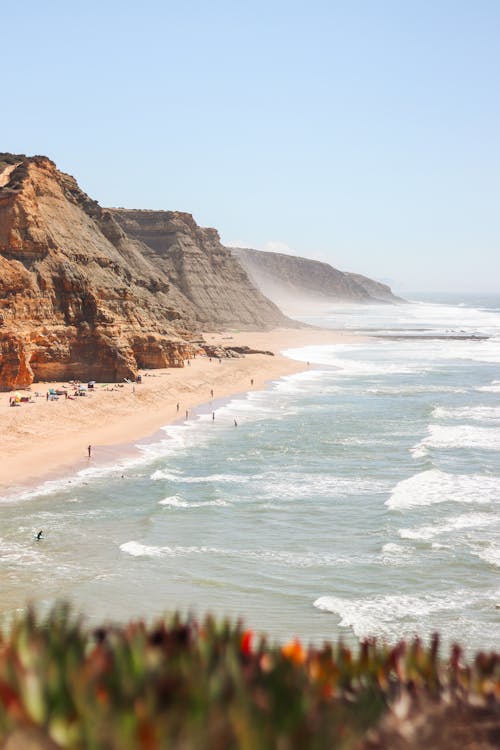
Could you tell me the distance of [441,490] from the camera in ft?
83.0

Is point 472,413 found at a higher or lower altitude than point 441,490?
higher

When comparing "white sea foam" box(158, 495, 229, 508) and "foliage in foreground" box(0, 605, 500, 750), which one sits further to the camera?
"white sea foam" box(158, 495, 229, 508)

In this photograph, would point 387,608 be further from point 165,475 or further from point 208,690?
point 165,475

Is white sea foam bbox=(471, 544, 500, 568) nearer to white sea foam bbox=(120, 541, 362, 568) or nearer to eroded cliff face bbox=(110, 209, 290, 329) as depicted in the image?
white sea foam bbox=(120, 541, 362, 568)

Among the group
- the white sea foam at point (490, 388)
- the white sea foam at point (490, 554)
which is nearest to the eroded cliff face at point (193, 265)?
the white sea foam at point (490, 388)

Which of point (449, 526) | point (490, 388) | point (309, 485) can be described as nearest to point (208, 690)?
point (449, 526)

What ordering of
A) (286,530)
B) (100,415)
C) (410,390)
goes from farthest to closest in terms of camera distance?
(410,390)
(100,415)
(286,530)

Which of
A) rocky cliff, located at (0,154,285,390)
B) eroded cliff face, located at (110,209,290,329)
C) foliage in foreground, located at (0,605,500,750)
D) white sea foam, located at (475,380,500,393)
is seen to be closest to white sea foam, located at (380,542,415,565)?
foliage in foreground, located at (0,605,500,750)

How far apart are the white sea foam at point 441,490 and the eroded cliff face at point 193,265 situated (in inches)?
2659

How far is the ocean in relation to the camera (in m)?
→ 16.2

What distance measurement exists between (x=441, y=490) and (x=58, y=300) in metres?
27.5

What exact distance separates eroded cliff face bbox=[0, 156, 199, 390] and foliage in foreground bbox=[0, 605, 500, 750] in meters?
35.0

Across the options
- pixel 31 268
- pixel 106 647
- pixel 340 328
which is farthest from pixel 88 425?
pixel 340 328

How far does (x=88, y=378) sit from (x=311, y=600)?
31.7 meters
